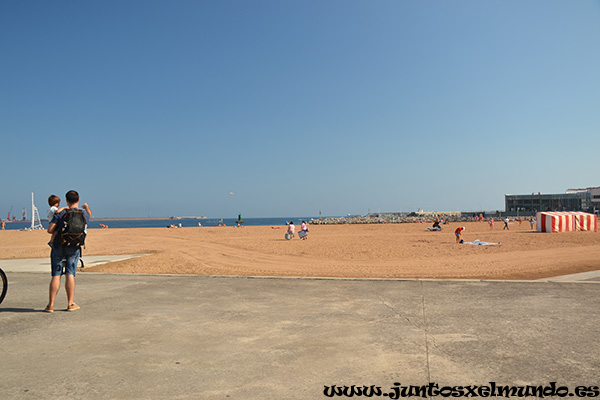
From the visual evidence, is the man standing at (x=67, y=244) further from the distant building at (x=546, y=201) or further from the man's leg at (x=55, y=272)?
the distant building at (x=546, y=201)

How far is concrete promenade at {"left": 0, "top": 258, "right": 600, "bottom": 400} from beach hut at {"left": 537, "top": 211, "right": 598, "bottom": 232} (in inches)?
1271

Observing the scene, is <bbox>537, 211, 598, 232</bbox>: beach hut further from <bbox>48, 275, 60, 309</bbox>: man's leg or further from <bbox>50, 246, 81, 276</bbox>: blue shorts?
<bbox>48, 275, 60, 309</bbox>: man's leg

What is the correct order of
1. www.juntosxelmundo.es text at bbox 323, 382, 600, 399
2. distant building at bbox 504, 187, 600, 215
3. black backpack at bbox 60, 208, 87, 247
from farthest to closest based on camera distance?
1. distant building at bbox 504, 187, 600, 215
2. black backpack at bbox 60, 208, 87, 247
3. www.juntosxelmundo.es text at bbox 323, 382, 600, 399

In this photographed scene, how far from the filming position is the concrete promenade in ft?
12.1

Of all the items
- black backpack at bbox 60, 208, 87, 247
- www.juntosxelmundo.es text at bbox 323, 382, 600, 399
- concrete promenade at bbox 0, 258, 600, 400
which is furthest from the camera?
black backpack at bbox 60, 208, 87, 247

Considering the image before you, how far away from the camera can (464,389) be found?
11.6ft

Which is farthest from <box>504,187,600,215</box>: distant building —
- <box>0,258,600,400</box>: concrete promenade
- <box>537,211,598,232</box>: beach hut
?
<box>0,258,600,400</box>: concrete promenade

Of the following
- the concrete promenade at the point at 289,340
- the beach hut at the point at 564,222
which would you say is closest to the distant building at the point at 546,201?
the beach hut at the point at 564,222

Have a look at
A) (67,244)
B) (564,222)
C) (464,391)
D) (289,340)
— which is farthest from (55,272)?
(564,222)

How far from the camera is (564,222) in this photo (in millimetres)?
36375

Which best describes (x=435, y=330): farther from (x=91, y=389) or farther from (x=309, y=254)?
(x=309, y=254)

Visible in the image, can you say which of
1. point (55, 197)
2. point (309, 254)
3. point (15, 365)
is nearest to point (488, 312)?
point (15, 365)

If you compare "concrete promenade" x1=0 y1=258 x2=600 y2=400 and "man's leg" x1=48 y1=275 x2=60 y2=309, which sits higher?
"man's leg" x1=48 y1=275 x2=60 y2=309

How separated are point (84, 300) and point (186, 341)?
349 centimetres
